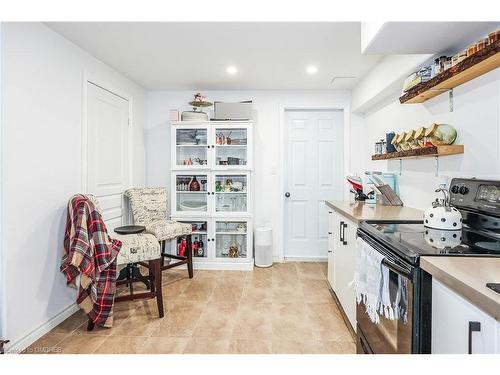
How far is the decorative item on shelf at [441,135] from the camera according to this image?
1.93 meters

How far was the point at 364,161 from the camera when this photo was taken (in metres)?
3.91

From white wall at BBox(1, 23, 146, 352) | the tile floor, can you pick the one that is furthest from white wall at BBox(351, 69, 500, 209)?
white wall at BBox(1, 23, 146, 352)

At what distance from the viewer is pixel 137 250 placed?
2.46m

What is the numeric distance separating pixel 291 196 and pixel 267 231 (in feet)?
2.17

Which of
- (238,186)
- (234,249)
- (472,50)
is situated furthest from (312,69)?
(234,249)

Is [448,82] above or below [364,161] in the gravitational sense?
above

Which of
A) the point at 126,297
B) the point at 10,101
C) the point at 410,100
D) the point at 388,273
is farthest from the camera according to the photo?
the point at 126,297

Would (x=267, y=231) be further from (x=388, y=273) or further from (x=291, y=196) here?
(x=388, y=273)

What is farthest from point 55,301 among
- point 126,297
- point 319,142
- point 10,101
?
point 319,142

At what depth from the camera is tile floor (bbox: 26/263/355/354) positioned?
2080 mm

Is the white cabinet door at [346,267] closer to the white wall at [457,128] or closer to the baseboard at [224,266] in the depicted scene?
the white wall at [457,128]

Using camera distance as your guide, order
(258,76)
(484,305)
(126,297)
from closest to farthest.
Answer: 1. (484,305)
2. (126,297)
3. (258,76)

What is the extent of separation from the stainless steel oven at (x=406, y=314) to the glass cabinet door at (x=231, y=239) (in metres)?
2.49

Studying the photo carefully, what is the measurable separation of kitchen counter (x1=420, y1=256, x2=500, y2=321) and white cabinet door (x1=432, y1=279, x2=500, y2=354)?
0.05 meters
